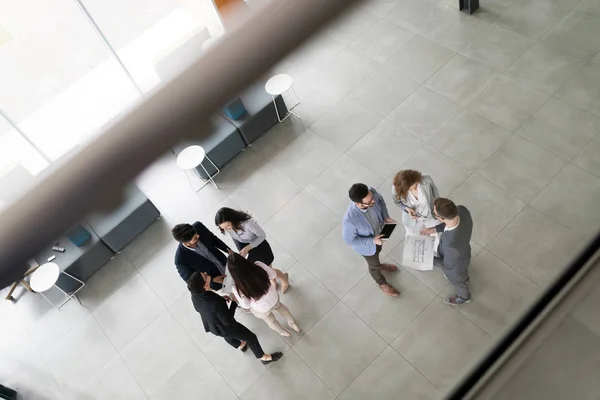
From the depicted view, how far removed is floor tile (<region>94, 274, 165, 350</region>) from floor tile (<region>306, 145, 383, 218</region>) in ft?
7.17

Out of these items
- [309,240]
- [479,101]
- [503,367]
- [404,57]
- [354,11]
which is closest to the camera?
[354,11]

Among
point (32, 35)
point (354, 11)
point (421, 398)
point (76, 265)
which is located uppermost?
point (354, 11)

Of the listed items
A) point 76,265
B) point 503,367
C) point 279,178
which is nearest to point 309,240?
point 279,178

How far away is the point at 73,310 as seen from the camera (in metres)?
5.62

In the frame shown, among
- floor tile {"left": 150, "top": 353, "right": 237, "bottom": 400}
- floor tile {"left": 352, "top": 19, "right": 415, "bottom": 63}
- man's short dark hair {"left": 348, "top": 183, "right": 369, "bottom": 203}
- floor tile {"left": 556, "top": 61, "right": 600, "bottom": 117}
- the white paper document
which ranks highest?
man's short dark hair {"left": 348, "top": 183, "right": 369, "bottom": 203}

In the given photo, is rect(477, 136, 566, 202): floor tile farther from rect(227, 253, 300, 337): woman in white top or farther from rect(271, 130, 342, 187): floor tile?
rect(227, 253, 300, 337): woman in white top

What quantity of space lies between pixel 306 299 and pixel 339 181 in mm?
1488

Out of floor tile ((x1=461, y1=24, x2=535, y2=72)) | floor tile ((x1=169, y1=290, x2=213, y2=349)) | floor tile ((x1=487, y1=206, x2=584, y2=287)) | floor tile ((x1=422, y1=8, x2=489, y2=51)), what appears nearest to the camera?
floor tile ((x1=487, y1=206, x2=584, y2=287))

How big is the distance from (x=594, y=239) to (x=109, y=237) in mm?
5577

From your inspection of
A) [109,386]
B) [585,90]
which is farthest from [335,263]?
[585,90]

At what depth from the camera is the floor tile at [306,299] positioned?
4.84 metres

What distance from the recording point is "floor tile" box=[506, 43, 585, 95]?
568 cm

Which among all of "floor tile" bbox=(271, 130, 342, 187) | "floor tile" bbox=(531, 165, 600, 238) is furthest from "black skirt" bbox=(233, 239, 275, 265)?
"floor tile" bbox=(531, 165, 600, 238)

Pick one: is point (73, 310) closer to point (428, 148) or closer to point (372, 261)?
point (372, 261)
